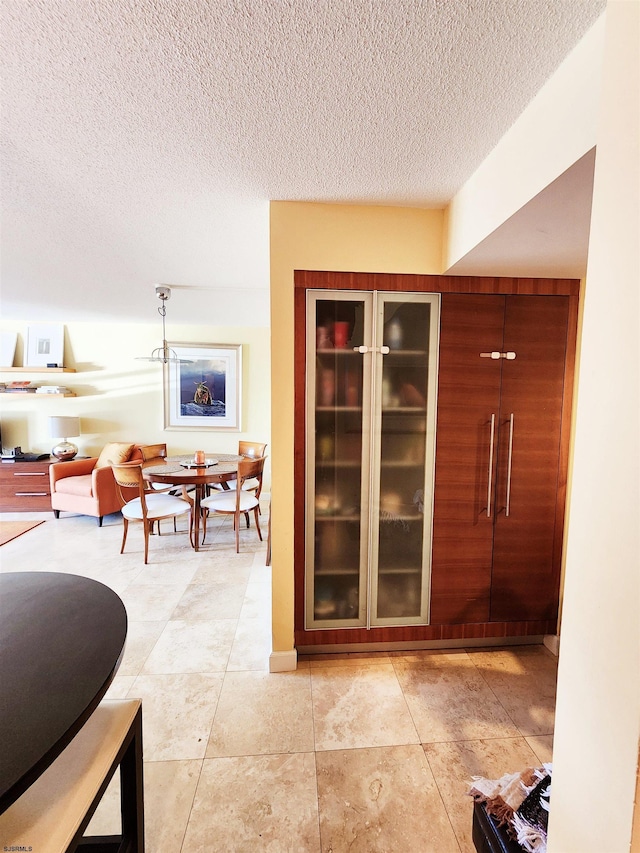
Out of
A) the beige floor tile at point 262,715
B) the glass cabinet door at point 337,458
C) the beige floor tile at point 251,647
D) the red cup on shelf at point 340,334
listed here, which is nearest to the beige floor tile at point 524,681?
the glass cabinet door at point 337,458

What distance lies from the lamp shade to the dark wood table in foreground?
407 centimetres

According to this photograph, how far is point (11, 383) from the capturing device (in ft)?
15.4

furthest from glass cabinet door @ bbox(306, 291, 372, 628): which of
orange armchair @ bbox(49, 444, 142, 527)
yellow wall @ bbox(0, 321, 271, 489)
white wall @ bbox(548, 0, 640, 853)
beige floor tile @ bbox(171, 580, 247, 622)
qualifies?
yellow wall @ bbox(0, 321, 271, 489)

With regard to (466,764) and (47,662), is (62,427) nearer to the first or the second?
(47,662)

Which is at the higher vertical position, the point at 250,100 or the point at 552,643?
the point at 250,100

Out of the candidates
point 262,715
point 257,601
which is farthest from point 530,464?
point 257,601

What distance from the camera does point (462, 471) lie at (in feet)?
6.75

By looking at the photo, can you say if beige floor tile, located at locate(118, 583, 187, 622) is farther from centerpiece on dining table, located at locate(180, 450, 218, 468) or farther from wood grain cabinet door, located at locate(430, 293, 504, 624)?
wood grain cabinet door, located at locate(430, 293, 504, 624)

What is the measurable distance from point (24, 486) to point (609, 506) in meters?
5.71

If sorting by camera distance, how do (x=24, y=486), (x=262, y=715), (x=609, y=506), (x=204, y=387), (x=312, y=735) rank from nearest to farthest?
(x=609, y=506), (x=312, y=735), (x=262, y=715), (x=24, y=486), (x=204, y=387)

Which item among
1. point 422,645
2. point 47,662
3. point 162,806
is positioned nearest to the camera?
point 47,662

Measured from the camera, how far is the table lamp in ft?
15.2

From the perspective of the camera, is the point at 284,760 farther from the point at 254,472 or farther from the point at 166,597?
the point at 254,472

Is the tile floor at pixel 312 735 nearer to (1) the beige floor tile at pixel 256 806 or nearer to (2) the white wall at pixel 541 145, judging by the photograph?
(1) the beige floor tile at pixel 256 806
